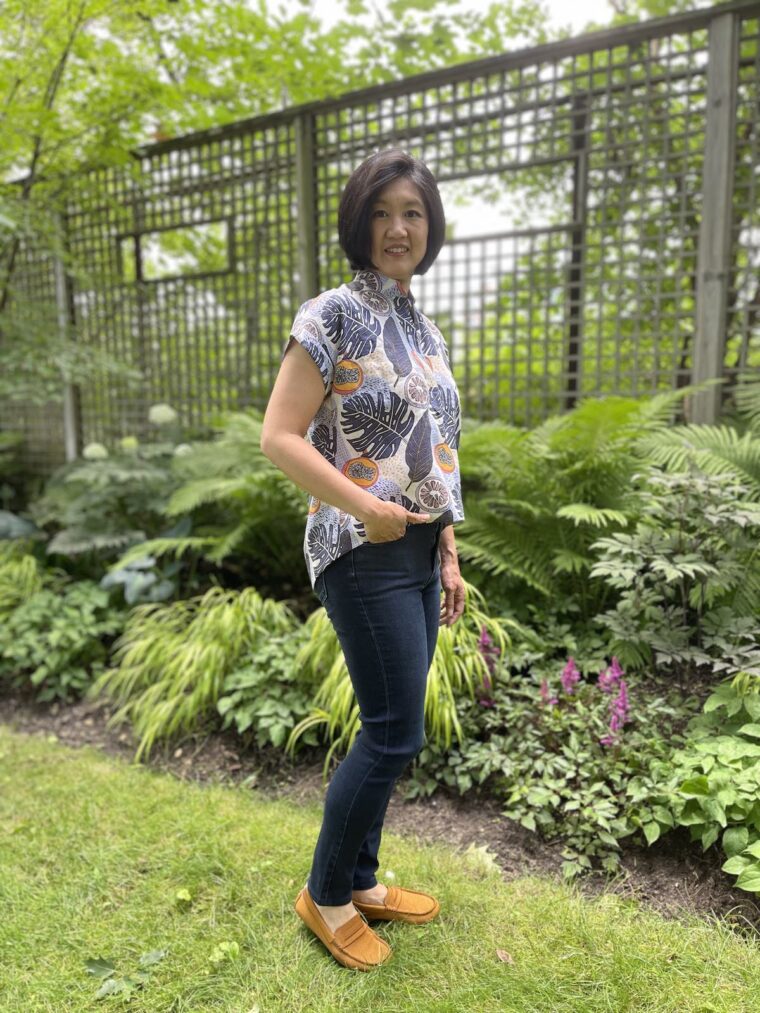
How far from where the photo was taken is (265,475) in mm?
3457

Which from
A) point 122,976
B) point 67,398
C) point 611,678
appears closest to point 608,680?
point 611,678

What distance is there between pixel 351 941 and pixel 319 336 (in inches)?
52.6

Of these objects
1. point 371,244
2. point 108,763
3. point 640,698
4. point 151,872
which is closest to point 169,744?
point 108,763

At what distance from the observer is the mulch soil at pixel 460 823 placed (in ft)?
5.83

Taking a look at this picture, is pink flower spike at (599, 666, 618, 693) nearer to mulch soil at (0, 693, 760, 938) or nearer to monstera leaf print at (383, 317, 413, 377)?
mulch soil at (0, 693, 760, 938)

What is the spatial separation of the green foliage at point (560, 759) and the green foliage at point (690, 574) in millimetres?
174

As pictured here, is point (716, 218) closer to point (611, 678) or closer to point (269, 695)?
point (611, 678)

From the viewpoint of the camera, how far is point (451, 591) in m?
1.78

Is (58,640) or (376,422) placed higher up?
(376,422)

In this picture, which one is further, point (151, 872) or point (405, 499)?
point (151, 872)

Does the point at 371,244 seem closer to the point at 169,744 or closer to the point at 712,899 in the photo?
the point at 712,899

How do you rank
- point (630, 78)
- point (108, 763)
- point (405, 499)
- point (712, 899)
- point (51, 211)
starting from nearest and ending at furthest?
point (405, 499), point (712, 899), point (108, 763), point (630, 78), point (51, 211)

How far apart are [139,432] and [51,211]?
5.64 feet

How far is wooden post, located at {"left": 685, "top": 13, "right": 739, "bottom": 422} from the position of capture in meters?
3.12
